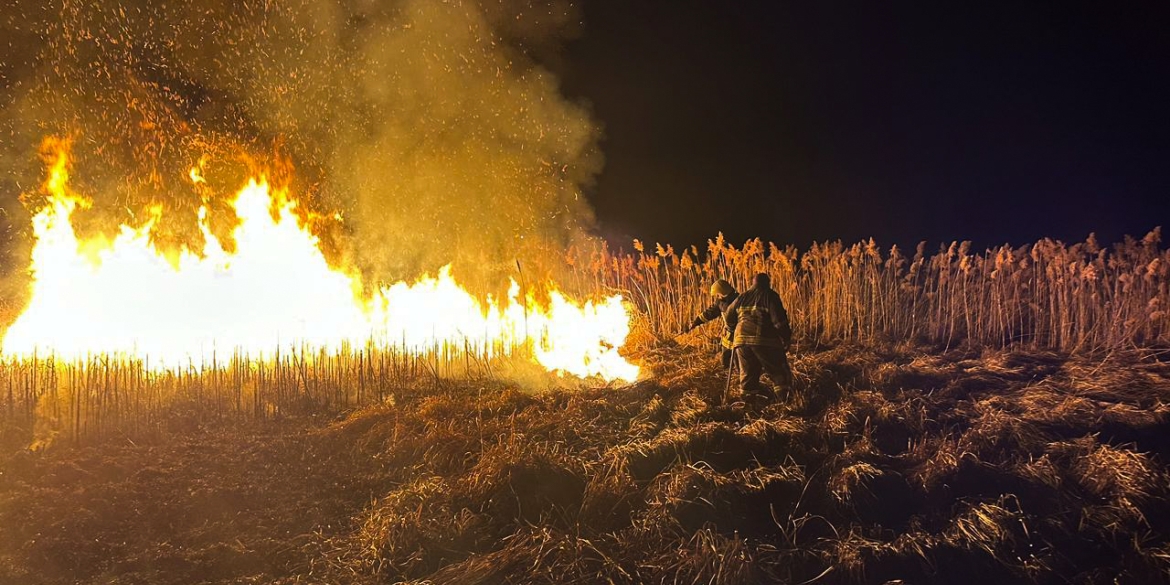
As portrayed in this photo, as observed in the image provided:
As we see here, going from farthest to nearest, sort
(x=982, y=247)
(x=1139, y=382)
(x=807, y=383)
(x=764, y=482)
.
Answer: (x=982, y=247) → (x=807, y=383) → (x=1139, y=382) → (x=764, y=482)

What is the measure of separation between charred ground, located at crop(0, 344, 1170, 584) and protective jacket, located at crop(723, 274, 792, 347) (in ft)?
1.96

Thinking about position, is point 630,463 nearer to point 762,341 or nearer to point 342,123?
point 762,341

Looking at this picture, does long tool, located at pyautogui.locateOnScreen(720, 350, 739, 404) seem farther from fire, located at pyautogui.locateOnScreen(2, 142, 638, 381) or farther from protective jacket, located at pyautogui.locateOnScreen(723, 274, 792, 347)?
Answer: fire, located at pyautogui.locateOnScreen(2, 142, 638, 381)

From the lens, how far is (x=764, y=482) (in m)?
5.01

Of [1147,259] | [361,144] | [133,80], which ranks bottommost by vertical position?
[1147,259]

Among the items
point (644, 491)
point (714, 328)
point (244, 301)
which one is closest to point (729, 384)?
point (644, 491)

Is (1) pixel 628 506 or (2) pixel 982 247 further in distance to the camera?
(2) pixel 982 247

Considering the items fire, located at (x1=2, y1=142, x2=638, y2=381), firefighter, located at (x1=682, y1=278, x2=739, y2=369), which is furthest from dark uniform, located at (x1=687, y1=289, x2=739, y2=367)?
fire, located at (x1=2, y1=142, x2=638, y2=381)

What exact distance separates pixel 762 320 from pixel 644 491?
2.30 meters

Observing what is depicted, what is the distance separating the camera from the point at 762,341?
6.61m

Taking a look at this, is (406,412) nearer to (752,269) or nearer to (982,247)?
(752,269)

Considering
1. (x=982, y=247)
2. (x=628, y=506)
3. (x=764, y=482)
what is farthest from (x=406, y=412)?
(x=982, y=247)

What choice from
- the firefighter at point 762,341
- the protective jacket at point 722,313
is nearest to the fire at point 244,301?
the protective jacket at point 722,313

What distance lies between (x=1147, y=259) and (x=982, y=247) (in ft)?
20.6
